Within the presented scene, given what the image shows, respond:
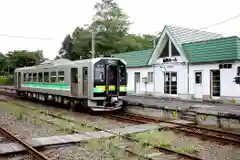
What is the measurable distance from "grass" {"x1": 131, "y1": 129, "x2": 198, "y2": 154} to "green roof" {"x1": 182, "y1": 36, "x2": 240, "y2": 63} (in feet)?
29.0

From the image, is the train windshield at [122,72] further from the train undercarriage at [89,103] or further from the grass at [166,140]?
the grass at [166,140]

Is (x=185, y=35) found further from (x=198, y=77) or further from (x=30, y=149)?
(x=30, y=149)

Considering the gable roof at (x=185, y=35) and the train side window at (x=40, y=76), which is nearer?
the train side window at (x=40, y=76)

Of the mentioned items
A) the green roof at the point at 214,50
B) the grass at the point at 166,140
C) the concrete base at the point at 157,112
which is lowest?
the grass at the point at 166,140

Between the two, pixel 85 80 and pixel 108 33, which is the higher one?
pixel 108 33

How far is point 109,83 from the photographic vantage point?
14.5 meters

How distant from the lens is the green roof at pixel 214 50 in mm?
16547

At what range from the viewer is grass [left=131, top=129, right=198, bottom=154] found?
7504 millimetres

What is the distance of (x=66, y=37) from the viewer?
6138 cm

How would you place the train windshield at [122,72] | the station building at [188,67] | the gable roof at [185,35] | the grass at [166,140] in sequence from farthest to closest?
the gable roof at [185,35]
the station building at [188,67]
the train windshield at [122,72]
the grass at [166,140]

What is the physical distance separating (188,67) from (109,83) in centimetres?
736

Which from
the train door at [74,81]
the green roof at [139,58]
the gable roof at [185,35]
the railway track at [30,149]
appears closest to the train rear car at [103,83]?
the train door at [74,81]

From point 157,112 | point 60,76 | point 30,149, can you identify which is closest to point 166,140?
point 30,149

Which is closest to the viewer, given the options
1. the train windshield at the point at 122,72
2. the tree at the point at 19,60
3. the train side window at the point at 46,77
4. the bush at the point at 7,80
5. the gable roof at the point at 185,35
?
the train windshield at the point at 122,72
